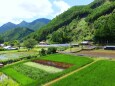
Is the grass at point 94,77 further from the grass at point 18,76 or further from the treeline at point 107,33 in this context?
the treeline at point 107,33

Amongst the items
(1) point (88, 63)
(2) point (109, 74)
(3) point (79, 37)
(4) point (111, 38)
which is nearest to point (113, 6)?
(3) point (79, 37)

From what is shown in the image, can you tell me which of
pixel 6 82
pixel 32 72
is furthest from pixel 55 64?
pixel 6 82

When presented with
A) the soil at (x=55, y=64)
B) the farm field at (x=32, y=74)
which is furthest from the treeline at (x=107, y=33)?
the farm field at (x=32, y=74)

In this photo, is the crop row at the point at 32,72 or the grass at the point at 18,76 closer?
the grass at the point at 18,76

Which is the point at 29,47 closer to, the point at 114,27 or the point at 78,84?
the point at 114,27

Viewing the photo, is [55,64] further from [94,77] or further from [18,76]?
[94,77]

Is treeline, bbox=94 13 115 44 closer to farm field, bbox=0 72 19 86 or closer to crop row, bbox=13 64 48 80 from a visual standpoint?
crop row, bbox=13 64 48 80
